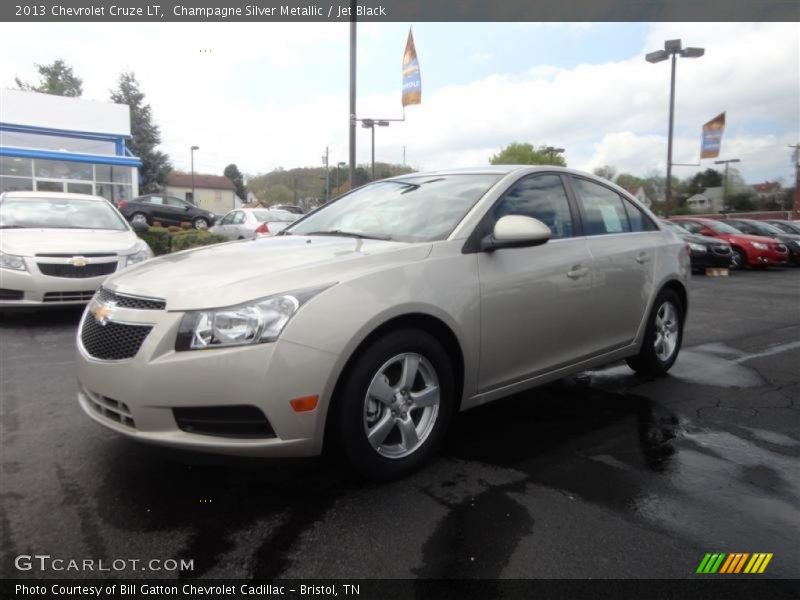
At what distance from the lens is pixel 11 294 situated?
6.13m

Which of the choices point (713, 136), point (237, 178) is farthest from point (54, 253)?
point (237, 178)

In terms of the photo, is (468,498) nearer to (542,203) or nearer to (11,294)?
(542,203)

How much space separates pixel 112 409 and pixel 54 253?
14.6 feet

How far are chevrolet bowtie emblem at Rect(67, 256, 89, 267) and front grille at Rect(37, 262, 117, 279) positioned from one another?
0.11 feet

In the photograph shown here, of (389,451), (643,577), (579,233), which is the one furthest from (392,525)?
(579,233)

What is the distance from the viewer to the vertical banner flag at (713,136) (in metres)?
22.7

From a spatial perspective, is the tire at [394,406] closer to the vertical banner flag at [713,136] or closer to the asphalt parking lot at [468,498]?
the asphalt parking lot at [468,498]

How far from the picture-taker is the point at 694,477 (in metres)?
2.91

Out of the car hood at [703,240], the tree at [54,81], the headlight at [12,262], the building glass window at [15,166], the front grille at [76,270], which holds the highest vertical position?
the tree at [54,81]

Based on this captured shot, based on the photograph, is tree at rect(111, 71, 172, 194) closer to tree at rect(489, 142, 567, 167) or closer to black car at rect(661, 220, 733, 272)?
tree at rect(489, 142, 567, 167)

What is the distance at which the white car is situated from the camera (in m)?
6.14

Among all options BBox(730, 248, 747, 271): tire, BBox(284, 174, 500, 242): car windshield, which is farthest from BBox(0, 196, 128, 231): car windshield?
BBox(730, 248, 747, 271): tire

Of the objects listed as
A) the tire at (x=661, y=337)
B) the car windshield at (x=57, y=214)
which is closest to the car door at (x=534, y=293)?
the tire at (x=661, y=337)

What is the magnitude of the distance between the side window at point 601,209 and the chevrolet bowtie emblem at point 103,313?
2.90m
